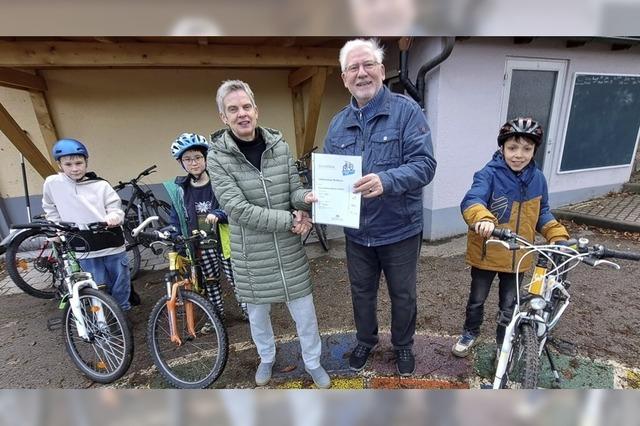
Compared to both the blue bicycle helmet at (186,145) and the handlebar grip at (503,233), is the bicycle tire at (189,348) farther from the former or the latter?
the handlebar grip at (503,233)

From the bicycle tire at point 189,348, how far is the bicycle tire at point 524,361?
66.6 inches

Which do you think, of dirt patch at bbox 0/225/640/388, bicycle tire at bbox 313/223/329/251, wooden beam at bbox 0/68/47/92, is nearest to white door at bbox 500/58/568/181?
dirt patch at bbox 0/225/640/388

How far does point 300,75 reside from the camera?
16.9 feet

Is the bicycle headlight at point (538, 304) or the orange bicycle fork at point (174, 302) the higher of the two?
the bicycle headlight at point (538, 304)

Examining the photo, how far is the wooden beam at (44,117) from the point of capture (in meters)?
4.66

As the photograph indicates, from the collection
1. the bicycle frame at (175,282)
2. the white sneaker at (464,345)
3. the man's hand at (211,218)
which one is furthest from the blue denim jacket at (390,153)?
the bicycle frame at (175,282)

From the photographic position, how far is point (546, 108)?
16.6 feet

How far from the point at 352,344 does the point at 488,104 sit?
380 centimetres

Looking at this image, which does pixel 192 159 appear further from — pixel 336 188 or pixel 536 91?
pixel 536 91

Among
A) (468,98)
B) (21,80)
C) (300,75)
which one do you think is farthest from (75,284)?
(468,98)

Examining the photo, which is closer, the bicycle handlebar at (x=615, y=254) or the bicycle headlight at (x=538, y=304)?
the bicycle handlebar at (x=615, y=254)

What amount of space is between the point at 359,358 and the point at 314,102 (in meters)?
3.67

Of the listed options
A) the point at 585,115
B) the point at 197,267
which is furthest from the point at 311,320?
the point at 585,115

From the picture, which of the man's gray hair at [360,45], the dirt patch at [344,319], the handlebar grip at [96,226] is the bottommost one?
the dirt patch at [344,319]
